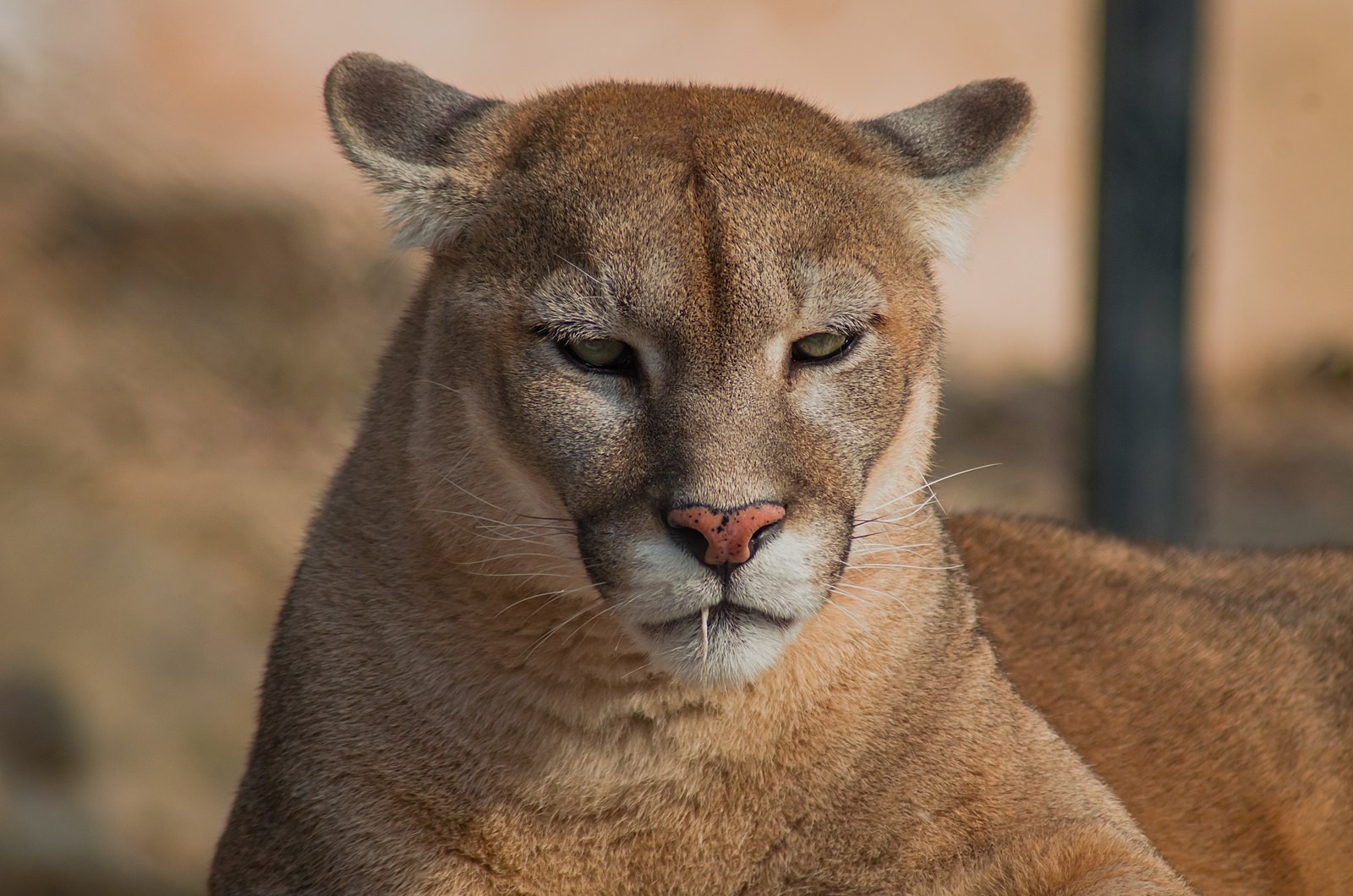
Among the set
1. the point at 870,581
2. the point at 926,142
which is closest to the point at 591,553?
the point at 870,581

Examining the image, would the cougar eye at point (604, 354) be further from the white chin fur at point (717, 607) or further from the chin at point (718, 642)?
the chin at point (718, 642)

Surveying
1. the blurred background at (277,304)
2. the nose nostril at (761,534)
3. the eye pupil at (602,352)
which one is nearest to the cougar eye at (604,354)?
the eye pupil at (602,352)

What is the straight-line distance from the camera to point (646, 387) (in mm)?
3447

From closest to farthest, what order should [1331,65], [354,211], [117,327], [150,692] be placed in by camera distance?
[150,692] < [117,327] < [354,211] < [1331,65]

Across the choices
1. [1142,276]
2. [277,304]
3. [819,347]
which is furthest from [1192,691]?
[277,304]

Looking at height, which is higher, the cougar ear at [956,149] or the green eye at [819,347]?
the cougar ear at [956,149]

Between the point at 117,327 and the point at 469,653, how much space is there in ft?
25.3

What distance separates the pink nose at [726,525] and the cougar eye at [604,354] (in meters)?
0.45

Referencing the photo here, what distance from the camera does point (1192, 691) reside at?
16.5 feet

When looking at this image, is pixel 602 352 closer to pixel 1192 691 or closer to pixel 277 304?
pixel 1192 691

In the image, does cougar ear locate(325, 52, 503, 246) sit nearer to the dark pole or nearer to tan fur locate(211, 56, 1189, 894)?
tan fur locate(211, 56, 1189, 894)

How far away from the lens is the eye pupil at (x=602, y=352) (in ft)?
11.4

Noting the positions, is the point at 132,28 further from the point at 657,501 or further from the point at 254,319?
the point at 657,501

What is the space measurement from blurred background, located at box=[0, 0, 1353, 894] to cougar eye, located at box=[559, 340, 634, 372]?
4.48 ft
